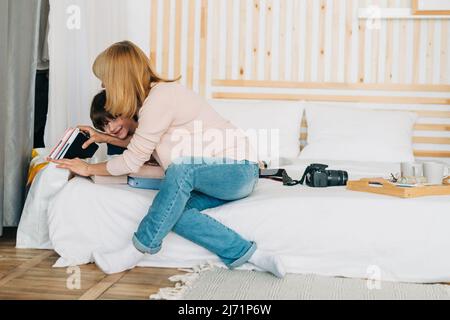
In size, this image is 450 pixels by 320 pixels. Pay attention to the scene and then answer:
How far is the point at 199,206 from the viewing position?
212cm

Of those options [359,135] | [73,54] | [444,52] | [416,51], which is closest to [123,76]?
[73,54]

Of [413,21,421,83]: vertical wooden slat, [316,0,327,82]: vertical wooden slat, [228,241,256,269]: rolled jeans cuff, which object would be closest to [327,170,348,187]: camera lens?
[228,241,256,269]: rolled jeans cuff

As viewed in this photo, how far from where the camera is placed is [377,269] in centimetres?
200

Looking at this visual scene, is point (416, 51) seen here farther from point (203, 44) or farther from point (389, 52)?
point (203, 44)

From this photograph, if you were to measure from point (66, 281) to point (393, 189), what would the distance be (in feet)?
3.90

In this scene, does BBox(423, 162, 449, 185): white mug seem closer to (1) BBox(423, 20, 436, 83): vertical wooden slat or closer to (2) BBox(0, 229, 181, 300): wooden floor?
(2) BBox(0, 229, 181, 300): wooden floor

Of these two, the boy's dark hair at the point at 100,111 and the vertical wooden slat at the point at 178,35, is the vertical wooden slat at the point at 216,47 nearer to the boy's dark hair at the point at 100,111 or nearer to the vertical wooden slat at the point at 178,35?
the vertical wooden slat at the point at 178,35

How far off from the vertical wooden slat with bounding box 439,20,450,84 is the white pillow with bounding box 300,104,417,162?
1.31 ft

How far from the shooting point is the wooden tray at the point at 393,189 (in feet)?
6.66

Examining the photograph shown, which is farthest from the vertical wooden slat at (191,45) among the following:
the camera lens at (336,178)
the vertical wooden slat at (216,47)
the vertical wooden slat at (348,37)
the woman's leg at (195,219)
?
the woman's leg at (195,219)

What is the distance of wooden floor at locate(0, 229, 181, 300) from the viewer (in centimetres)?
179

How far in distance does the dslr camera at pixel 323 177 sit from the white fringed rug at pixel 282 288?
426 millimetres
